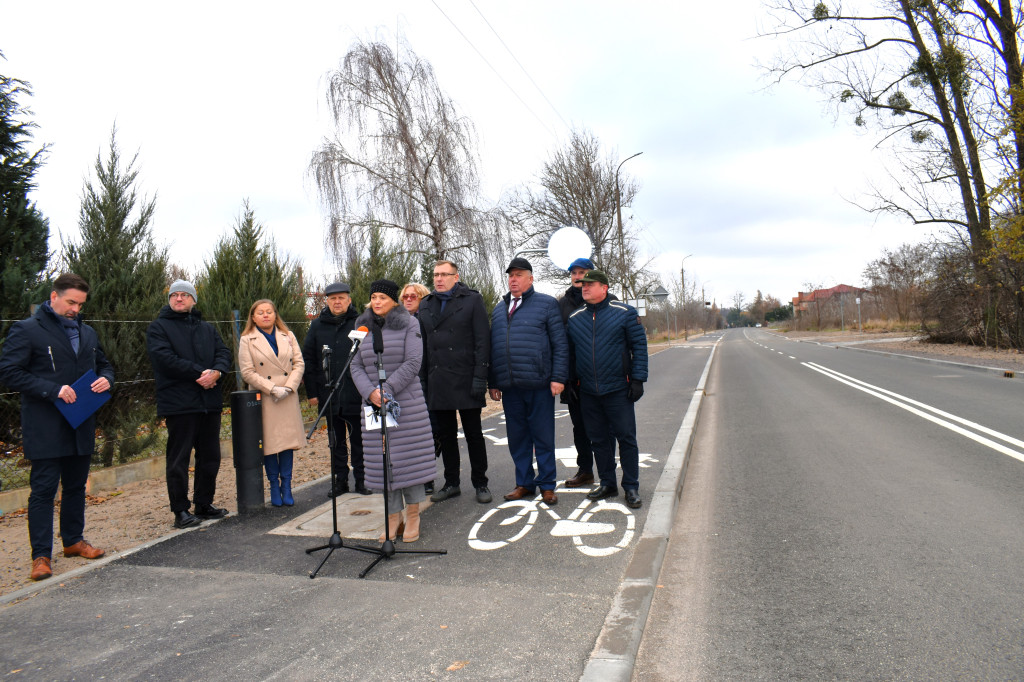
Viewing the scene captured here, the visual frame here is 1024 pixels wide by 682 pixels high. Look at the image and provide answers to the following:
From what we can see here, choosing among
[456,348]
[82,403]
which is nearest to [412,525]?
[456,348]

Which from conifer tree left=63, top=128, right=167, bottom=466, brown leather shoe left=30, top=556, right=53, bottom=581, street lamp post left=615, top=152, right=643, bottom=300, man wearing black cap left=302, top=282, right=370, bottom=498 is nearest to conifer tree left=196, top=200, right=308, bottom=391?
conifer tree left=63, top=128, right=167, bottom=466

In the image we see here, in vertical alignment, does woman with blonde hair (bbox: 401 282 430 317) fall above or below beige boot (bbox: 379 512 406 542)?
above

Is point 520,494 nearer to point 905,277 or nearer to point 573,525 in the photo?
point 573,525

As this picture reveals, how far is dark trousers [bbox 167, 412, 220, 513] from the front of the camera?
532 centimetres

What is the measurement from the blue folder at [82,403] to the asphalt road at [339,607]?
1.06 meters

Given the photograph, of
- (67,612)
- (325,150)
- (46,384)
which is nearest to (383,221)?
(325,150)

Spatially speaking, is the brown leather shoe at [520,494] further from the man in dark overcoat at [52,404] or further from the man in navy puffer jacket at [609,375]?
the man in dark overcoat at [52,404]

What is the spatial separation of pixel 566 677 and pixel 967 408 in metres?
10.4

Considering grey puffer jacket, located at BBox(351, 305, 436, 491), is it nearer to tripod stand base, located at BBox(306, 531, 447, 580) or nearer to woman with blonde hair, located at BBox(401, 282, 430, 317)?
tripod stand base, located at BBox(306, 531, 447, 580)

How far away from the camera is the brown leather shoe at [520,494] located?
18.8ft

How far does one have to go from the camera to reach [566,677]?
271 centimetres

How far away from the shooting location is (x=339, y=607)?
359 cm

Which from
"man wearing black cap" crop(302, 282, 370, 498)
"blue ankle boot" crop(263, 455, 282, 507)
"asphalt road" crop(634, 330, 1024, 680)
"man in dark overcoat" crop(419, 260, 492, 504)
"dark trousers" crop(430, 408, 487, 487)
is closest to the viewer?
"asphalt road" crop(634, 330, 1024, 680)

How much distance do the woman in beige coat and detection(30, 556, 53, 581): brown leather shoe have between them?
1.84m
